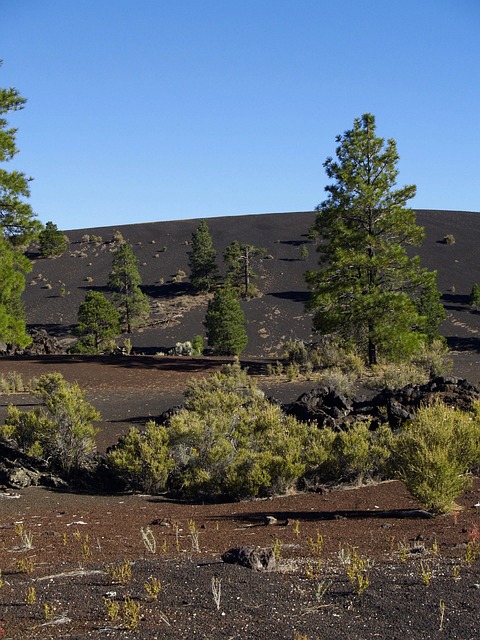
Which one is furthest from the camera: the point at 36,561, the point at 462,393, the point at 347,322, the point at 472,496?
the point at 347,322

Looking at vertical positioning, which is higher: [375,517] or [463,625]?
[463,625]

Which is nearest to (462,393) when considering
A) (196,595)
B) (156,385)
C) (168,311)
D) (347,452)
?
(347,452)

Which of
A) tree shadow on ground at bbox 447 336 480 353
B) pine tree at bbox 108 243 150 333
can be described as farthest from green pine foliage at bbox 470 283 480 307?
pine tree at bbox 108 243 150 333

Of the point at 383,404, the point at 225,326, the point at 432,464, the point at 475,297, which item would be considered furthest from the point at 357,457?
the point at 475,297

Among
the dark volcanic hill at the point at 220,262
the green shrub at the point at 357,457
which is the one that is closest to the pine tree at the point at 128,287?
the dark volcanic hill at the point at 220,262

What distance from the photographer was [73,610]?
15.3ft

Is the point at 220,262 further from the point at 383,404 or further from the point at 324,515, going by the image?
the point at 324,515

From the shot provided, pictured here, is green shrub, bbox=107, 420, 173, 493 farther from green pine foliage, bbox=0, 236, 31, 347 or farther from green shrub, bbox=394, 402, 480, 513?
green pine foliage, bbox=0, 236, 31, 347

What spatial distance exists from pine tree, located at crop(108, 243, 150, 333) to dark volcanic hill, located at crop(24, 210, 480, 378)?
1.58 meters

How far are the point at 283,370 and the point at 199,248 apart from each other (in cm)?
3995

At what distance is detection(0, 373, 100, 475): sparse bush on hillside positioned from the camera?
11609mm

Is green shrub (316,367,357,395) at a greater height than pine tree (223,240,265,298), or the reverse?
pine tree (223,240,265,298)

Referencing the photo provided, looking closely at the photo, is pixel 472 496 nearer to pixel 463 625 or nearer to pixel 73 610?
pixel 463 625

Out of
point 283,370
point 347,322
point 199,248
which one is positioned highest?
point 199,248
